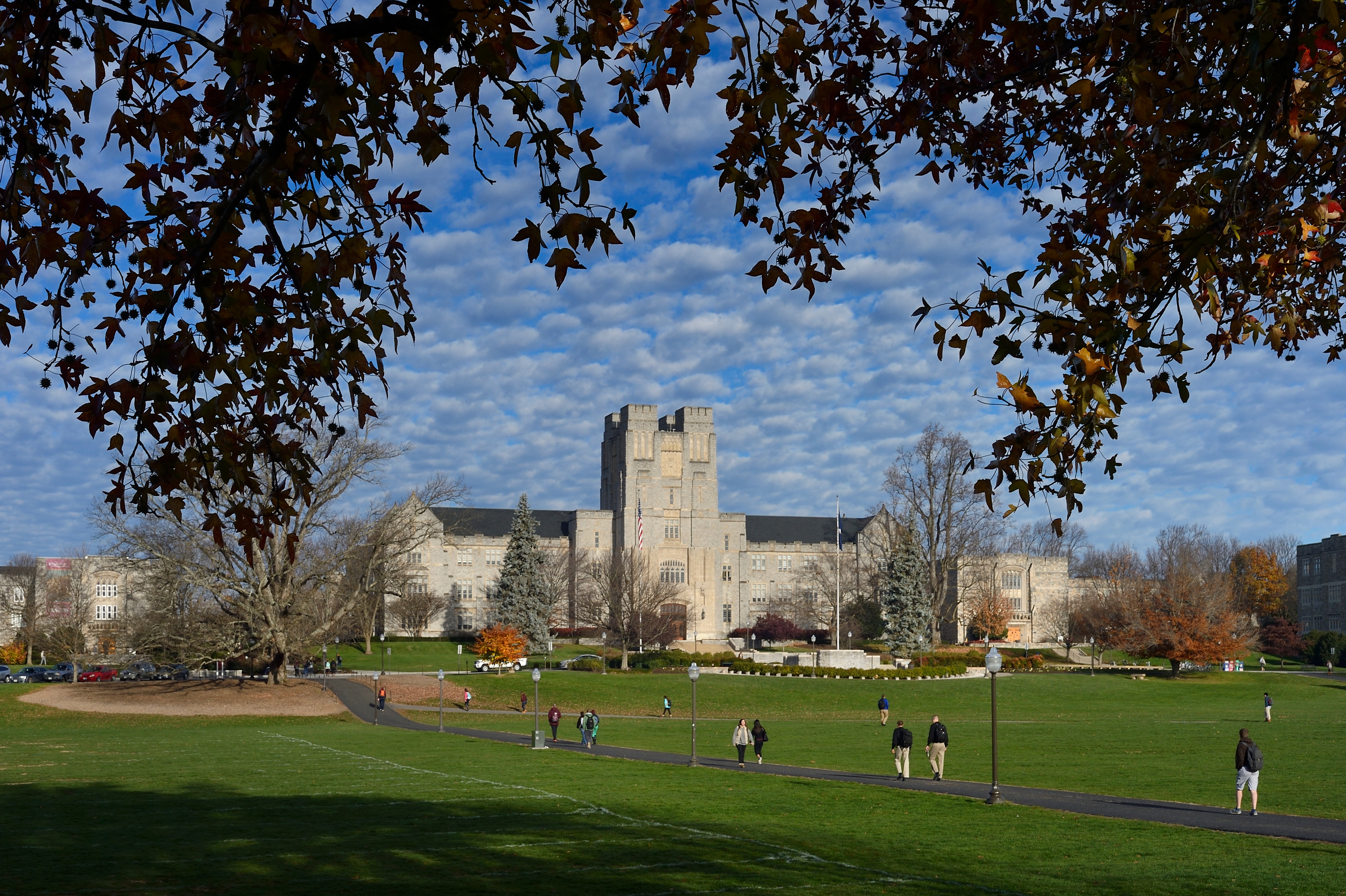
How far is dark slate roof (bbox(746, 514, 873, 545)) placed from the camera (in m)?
131

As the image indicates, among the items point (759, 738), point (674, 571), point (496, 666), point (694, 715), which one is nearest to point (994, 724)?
point (694, 715)

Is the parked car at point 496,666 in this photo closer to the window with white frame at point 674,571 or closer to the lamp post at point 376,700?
the lamp post at point 376,700

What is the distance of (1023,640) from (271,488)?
118 meters

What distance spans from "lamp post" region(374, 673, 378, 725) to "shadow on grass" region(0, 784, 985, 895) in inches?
1061

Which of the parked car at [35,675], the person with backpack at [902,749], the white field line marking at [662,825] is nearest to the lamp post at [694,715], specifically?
the person with backpack at [902,749]

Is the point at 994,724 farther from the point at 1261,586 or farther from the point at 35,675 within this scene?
the point at 1261,586

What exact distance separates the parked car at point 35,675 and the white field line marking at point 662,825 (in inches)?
1999

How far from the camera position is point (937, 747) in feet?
86.2

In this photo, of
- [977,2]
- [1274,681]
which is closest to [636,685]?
[1274,681]

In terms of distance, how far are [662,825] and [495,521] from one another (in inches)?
4388

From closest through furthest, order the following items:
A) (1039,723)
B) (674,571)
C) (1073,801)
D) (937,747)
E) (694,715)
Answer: (1073,801) < (937,747) < (694,715) < (1039,723) < (674,571)

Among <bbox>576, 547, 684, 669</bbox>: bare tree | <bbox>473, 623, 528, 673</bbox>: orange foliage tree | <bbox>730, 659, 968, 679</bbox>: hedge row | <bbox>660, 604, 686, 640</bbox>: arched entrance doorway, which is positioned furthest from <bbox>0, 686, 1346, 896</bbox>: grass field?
<bbox>660, 604, 686, 640</bbox>: arched entrance doorway

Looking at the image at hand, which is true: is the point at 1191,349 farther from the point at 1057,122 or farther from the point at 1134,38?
the point at 1057,122

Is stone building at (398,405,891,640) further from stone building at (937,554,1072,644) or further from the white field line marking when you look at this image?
the white field line marking
